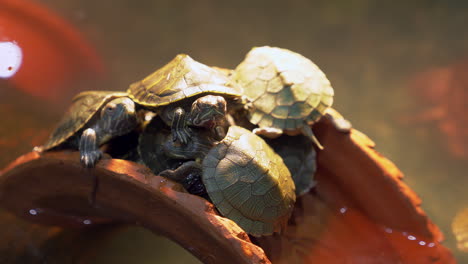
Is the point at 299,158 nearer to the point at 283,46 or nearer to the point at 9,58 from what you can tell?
the point at 283,46

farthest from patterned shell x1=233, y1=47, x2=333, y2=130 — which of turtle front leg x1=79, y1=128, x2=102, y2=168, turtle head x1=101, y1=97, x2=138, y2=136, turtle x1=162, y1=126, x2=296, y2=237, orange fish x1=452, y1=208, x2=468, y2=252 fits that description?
orange fish x1=452, y1=208, x2=468, y2=252

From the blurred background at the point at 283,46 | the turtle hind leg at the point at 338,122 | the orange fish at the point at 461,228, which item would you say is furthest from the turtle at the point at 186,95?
the orange fish at the point at 461,228

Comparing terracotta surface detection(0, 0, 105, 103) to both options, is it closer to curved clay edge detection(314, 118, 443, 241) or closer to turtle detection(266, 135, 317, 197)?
turtle detection(266, 135, 317, 197)

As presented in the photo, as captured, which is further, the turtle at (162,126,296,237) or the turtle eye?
the turtle eye

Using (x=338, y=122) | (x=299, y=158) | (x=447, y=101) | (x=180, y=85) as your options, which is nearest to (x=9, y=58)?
(x=180, y=85)

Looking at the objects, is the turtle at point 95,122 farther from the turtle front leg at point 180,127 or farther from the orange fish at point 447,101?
the orange fish at point 447,101

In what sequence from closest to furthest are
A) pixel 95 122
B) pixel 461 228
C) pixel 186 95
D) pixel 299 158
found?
1. pixel 186 95
2. pixel 95 122
3. pixel 299 158
4. pixel 461 228
